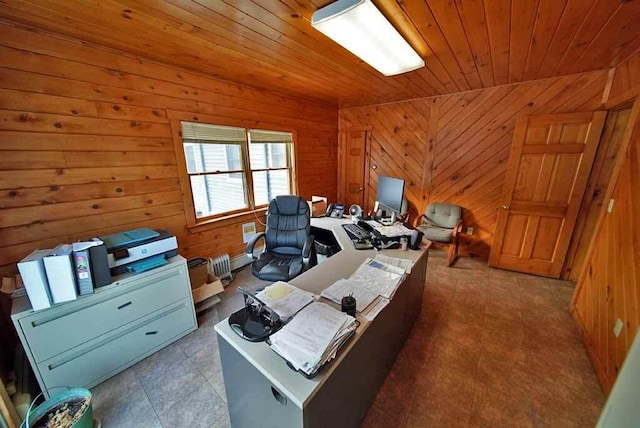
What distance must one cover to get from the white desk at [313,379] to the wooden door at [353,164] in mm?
3016

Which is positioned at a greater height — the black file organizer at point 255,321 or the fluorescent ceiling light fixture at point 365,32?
the fluorescent ceiling light fixture at point 365,32

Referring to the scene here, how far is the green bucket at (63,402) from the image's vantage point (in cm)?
125

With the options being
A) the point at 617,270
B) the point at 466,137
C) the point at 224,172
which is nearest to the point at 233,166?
the point at 224,172

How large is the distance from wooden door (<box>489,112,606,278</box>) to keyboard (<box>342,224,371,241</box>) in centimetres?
211

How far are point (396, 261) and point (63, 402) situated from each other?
2237mm

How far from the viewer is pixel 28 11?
1396mm

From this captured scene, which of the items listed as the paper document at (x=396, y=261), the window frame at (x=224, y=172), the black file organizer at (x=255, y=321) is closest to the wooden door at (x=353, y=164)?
the window frame at (x=224, y=172)

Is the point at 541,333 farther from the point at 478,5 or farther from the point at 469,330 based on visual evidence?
the point at 478,5

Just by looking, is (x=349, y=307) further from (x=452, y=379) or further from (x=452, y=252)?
(x=452, y=252)

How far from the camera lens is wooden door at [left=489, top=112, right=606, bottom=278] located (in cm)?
259

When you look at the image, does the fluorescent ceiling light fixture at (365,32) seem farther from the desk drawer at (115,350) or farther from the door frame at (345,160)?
the desk drawer at (115,350)

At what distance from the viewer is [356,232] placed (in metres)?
2.36

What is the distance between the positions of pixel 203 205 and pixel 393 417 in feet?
8.71

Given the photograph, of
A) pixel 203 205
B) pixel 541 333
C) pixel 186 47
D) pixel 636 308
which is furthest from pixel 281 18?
pixel 541 333
